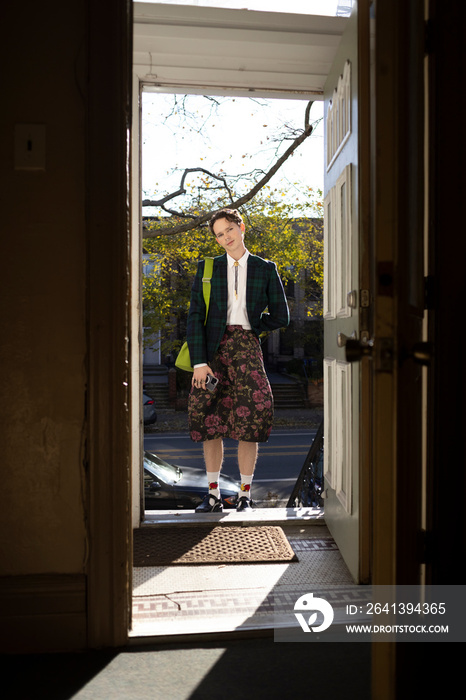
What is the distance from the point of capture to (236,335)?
348cm

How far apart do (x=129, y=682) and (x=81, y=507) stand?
52 cm

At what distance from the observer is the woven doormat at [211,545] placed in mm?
2660

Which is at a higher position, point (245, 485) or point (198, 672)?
point (245, 485)

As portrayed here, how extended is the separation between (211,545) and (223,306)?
4.45ft

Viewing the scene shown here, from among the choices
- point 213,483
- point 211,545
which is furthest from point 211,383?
point 211,545

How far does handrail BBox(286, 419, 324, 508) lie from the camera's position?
13.4 feet

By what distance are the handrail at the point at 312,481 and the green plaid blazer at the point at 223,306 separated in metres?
0.94

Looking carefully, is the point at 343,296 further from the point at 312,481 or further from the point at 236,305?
the point at 312,481

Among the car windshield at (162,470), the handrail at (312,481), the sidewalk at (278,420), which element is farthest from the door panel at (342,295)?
the sidewalk at (278,420)

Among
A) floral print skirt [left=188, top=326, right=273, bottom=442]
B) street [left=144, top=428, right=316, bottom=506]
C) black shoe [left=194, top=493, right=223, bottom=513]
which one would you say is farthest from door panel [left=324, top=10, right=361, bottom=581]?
street [left=144, top=428, right=316, bottom=506]

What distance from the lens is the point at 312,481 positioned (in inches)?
163

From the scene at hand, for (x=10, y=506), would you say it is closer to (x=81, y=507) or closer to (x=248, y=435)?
(x=81, y=507)

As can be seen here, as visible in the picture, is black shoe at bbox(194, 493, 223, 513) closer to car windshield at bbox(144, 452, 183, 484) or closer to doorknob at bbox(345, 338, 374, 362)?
car windshield at bbox(144, 452, 183, 484)

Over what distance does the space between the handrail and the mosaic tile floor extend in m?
1.25
